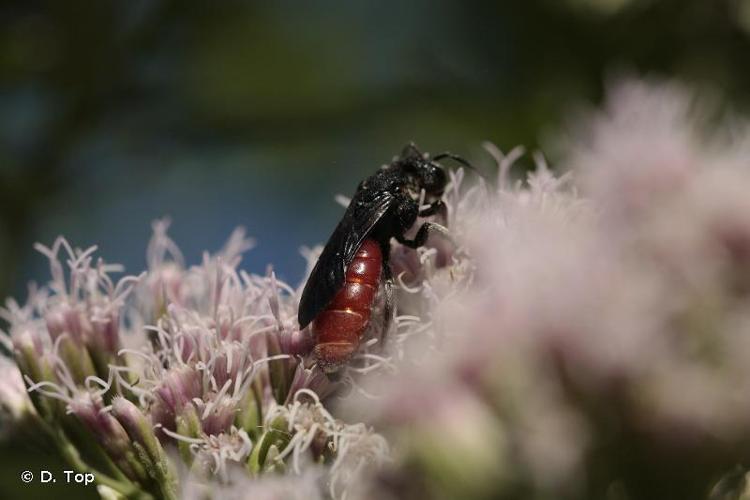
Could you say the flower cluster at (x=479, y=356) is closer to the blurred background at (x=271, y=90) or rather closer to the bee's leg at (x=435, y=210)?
the bee's leg at (x=435, y=210)

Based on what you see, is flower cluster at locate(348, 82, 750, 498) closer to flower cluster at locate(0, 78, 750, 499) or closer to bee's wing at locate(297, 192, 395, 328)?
flower cluster at locate(0, 78, 750, 499)

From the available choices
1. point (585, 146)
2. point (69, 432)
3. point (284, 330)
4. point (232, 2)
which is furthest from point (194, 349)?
point (232, 2)

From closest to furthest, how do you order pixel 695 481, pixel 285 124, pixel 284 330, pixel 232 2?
pixel 695 481 → pixel 284 330 → pixel 285 124 → pixel 232 2

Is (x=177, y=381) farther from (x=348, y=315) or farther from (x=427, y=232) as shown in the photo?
(x=427, y=232)

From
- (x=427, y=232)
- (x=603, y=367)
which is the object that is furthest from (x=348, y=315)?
(x=603, y=367)

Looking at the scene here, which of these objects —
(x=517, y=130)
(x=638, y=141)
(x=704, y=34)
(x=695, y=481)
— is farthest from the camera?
(x=517, y=130)

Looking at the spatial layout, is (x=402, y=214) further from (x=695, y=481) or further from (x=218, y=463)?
(x=695, y=481)
